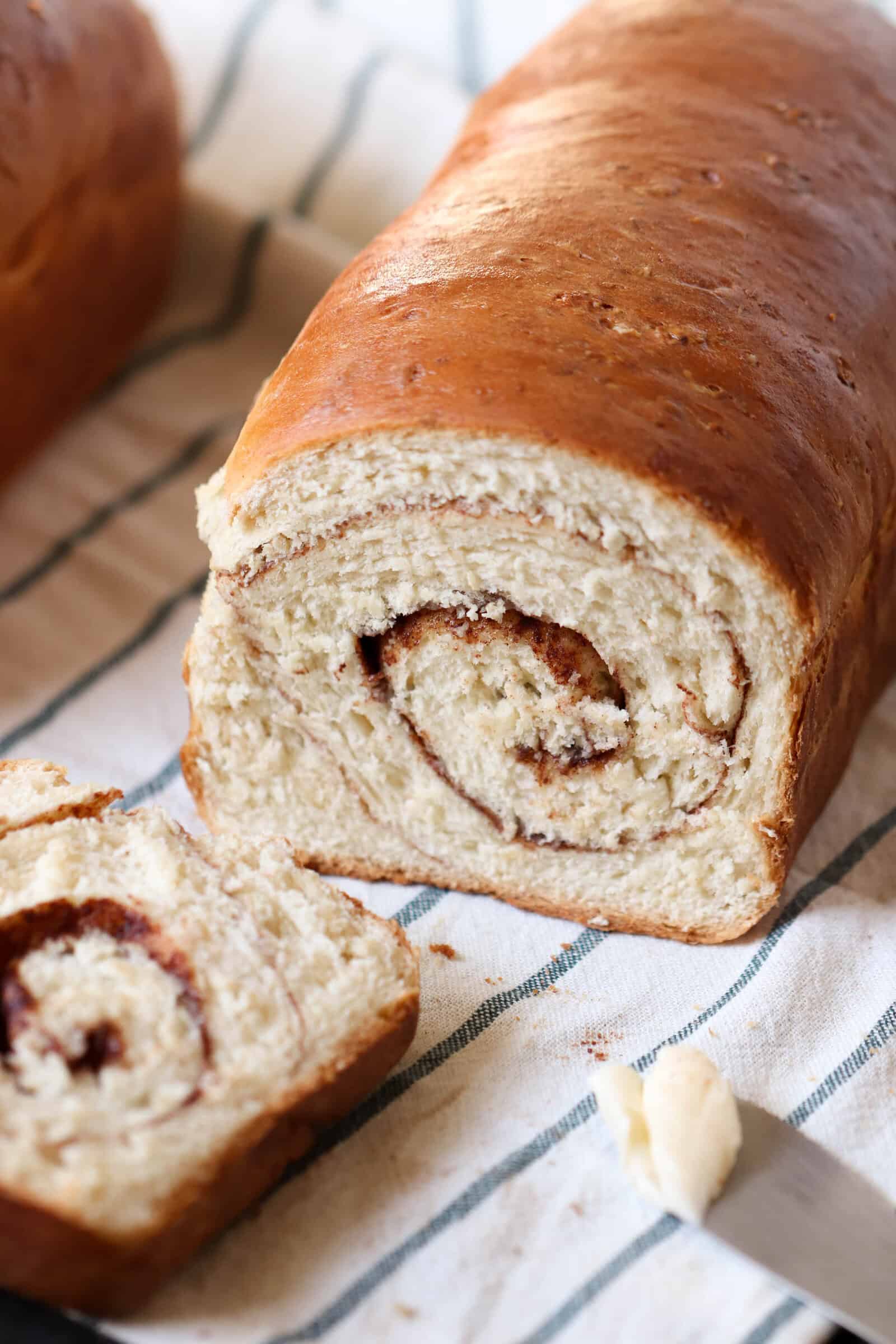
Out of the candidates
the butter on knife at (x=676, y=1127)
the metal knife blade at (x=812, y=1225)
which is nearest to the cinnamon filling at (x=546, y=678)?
the butter on knife at (x=676, y=1127)

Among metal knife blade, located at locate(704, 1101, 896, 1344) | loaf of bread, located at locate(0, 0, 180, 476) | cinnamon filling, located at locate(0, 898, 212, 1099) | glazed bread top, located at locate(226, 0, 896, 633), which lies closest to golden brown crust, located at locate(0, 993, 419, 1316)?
cinnamon filling, located at locate(0, 898, 212, 1099)

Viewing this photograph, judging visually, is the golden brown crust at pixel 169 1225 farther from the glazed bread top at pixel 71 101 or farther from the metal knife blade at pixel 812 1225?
the glazed bread top at pixel 71 101

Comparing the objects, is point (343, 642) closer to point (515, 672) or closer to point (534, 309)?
point (515, 672)

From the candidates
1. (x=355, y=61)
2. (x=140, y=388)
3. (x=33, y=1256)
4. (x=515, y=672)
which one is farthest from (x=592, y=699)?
(x=355, y=61)

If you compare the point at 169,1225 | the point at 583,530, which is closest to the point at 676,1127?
the point at 169,1225

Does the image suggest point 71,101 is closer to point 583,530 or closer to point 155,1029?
point 583,530
